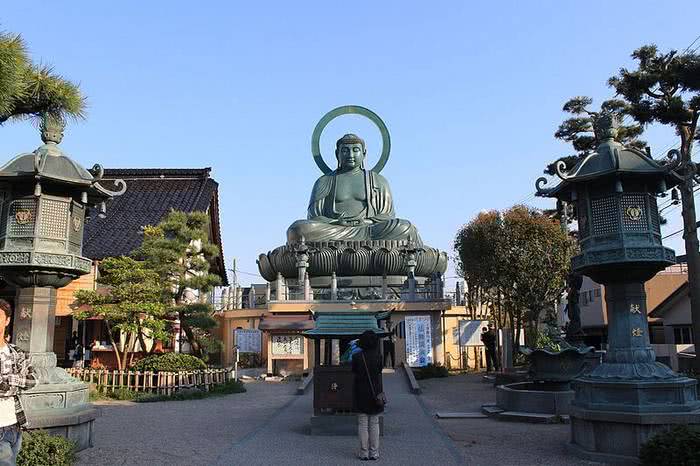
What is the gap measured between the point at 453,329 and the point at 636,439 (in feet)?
49.5

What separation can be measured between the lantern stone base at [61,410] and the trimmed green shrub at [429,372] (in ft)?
38.0

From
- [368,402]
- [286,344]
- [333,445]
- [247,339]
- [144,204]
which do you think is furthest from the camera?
[144,204]

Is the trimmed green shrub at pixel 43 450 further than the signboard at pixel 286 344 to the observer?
No

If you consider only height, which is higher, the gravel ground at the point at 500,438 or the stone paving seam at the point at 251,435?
the stone paving seam at the point at 251,435

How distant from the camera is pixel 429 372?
18.0 m

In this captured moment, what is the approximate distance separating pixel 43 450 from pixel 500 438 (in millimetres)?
5773

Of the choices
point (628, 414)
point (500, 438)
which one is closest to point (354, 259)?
point (500, 438)

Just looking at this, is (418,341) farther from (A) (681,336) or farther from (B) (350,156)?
(A) (681,336)

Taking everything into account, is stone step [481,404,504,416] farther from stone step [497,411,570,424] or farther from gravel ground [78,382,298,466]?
gravel ground [78,382,298,466]

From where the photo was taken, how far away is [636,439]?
6578 millimetres

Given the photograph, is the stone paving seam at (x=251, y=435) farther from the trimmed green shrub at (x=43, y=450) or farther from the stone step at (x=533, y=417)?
the stone step at (x=533, y=417)

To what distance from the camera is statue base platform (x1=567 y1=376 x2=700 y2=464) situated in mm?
6523

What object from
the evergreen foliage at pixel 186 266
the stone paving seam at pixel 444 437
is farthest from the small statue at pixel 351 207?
the stone paving seam at pixel 444 437

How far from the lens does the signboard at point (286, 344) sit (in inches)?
727
